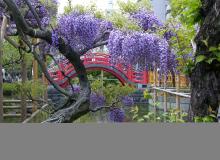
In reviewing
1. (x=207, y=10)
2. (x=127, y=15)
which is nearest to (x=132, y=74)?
(x=127, y=15)

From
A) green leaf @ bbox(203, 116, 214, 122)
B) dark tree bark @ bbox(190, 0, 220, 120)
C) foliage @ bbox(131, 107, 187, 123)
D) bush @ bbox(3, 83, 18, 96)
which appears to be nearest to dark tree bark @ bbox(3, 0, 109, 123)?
foliage @ bbox(131, 107, 187, 123)

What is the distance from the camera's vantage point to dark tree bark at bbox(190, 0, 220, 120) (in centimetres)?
147

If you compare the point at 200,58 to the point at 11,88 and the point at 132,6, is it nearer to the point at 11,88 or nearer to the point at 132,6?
the point at 132,6

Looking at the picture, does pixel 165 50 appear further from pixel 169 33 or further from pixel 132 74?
pixel 132 74

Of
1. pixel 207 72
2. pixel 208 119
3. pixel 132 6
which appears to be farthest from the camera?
pixel 132 6

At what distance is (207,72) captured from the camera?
1.53 meters

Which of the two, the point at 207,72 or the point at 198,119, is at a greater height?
the point at 207,72

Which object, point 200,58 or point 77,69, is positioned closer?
point 200,58

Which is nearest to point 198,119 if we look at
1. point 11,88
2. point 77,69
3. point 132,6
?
point 77,69

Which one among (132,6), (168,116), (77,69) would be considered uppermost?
(132,6)

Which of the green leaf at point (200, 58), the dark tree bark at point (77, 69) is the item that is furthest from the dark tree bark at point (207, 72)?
the dark tree bark at point (77, 69)

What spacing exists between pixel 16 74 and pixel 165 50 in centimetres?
903

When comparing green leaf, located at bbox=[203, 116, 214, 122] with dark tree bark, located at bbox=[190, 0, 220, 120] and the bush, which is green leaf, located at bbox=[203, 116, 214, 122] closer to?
dark tree bark, located at bbox=[190, 0, 220, 120]

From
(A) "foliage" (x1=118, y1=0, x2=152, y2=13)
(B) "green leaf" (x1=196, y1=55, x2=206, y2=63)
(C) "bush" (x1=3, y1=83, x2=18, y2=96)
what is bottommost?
(C) "bush" (x1=3, y1=83, x2=18, y2=96)
